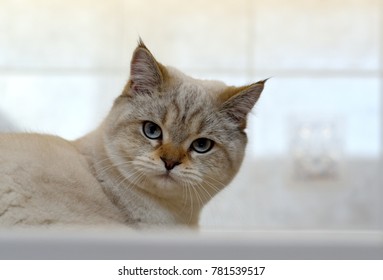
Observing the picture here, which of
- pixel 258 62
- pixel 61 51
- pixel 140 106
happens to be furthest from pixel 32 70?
pixel 140 106

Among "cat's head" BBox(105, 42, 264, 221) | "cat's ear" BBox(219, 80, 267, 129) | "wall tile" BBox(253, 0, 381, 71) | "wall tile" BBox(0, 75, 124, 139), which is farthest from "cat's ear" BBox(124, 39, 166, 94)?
"wall tile" BBox(253, 0, 381, 71)

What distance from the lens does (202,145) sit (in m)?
1.29

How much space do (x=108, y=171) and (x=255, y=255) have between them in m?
0.77

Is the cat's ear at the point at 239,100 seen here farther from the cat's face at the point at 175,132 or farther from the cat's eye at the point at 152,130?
the cat's eye at the point at 152,130

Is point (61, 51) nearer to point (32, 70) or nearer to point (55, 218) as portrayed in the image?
point (32, 70)

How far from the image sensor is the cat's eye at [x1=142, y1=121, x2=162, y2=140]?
127 centimetres

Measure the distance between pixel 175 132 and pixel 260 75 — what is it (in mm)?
1339

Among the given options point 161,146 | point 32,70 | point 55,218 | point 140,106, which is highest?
point 32,70

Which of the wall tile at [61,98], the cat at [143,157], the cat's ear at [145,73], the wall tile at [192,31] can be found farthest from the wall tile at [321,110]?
the cat's ear at [145,73]

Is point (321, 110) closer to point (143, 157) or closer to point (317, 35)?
point (317, 35)

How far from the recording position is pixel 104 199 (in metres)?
1.26

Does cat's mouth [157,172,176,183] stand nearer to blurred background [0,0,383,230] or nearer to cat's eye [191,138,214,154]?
cat's eye [191,138,214,154]

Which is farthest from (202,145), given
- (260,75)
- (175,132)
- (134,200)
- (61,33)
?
(61,33)

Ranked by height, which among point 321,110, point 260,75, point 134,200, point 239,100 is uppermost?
point 260,75
